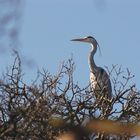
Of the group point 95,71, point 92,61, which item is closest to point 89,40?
point 92,61

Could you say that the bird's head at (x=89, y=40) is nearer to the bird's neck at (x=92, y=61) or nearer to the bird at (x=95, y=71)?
the bird at (x=95, y=71)

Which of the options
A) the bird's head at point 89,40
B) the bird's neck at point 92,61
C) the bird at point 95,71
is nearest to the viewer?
the bird at point 95,71

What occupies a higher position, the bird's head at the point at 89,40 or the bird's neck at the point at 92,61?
the bird's head at the point at 89,40

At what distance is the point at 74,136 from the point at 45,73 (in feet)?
19.2

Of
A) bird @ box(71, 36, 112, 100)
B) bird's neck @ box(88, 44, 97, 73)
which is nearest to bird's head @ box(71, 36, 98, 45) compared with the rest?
bird @ box(71, 36, 112, 100)

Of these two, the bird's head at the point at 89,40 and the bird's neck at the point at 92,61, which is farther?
the bird's head at the point at 89,40

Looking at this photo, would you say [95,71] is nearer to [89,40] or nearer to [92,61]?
[92,61]

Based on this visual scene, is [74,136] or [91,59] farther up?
[91,59]

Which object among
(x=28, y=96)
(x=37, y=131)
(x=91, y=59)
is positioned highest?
(x=91, y=59)

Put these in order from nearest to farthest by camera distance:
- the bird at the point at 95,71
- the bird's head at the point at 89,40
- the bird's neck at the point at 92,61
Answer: the bird at the point at 95,71 < the bird's neck at the point at 92,61 < the bird's head at the point at 89,40

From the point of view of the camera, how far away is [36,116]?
5637mm

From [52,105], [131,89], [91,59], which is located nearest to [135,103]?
[131,89]

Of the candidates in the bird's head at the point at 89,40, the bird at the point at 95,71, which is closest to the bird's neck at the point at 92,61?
the bird at the point at 95,71

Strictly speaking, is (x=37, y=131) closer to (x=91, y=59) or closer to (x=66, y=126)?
(x=66, y=126)
